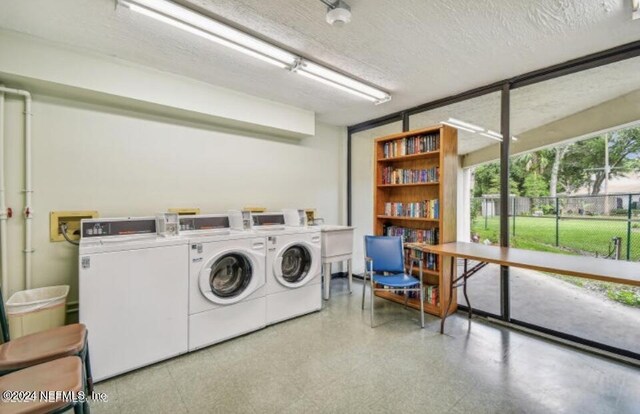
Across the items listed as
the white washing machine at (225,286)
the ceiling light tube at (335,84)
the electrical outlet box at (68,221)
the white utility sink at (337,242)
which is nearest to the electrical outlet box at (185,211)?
the white washing machine at (225,286)

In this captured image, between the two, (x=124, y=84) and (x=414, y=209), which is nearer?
(x=124, y=84)

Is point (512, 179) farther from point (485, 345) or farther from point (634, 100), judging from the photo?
point (485, 345)

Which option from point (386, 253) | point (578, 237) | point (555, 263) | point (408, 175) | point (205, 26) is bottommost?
point (386, 253)

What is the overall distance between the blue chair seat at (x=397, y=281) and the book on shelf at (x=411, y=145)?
1.65 metres

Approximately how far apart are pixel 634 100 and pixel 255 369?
433 cm

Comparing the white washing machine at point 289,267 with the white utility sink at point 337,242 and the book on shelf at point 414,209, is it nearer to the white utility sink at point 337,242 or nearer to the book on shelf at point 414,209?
the white utility sink at point 337,242

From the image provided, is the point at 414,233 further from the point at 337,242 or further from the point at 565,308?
the point at 565,308

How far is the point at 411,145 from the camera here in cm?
378

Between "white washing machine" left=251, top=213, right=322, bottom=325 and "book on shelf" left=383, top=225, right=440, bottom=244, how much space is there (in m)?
1.28

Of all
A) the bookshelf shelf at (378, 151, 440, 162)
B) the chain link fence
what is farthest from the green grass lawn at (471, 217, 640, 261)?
the bookshelf shelf at (378, 151, 440, 162)

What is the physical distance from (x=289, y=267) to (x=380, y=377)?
163cm

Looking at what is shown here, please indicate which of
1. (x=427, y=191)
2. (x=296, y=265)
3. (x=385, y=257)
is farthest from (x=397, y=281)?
(x=427, y=191)

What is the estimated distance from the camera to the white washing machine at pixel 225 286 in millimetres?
2551

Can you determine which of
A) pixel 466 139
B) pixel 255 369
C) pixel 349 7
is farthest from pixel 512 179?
pixel 255 369
